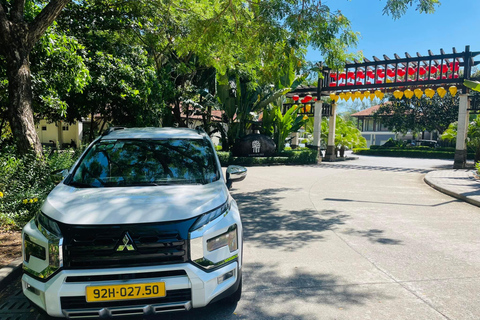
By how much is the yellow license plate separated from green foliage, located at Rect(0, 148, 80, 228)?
386 cm

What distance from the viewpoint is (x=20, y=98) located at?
22.0 feet

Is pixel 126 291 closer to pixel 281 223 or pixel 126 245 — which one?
pixel 126 245

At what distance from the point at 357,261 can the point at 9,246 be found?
15.9 ft

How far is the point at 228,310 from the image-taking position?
3.49 m

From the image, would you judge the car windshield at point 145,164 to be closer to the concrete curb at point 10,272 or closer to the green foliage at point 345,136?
the concrete curb at point 10,272

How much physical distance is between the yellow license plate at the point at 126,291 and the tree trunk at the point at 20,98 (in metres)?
5.35

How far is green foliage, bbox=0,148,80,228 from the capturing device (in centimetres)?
594

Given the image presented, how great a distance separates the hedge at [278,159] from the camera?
20.3 metres

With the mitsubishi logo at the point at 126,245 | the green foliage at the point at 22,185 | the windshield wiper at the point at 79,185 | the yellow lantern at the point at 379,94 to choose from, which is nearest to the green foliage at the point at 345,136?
the yellow lantern at the point at 379,94

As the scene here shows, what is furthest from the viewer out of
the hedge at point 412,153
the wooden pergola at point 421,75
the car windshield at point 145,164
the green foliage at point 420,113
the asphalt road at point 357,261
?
the green foliage at point 420,113

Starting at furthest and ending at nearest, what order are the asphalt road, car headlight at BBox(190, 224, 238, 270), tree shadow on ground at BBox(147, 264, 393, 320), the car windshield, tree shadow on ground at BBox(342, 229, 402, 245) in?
tree shadow on ground at BBox(342, 229, 402, 245) → the car windshield → the asphalt road → tree shadow on ground at BBox(147, 264, 393, 320) → car headlight at BBox(190, 224, 238, 270)

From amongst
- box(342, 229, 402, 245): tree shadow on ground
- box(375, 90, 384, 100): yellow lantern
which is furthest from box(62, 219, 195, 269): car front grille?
box(375, 90, 384, 100): yellow lantern

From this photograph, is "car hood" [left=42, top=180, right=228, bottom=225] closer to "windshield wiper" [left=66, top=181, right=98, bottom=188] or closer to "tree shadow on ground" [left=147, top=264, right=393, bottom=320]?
"windshield wiper" [left=66, top=181, right=98, bottom=188]

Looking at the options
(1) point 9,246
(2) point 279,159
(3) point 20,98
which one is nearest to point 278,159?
(2) point 279,159
